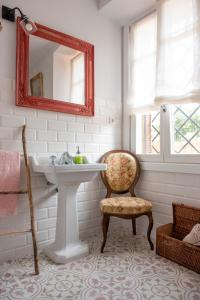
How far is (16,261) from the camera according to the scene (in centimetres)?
173

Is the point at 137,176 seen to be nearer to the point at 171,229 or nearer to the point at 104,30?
the point at 171,229

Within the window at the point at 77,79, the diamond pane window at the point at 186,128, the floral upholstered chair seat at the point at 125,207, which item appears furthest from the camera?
the window at the point at 77,79

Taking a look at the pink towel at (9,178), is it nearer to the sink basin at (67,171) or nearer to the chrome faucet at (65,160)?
the sink basin at (67,171)

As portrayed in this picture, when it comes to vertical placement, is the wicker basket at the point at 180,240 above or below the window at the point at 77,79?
below

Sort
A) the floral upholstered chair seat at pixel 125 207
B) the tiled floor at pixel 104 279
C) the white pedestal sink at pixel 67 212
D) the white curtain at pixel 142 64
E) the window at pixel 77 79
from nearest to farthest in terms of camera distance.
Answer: the tiled floor at pixel 104 279 < the white pedestal sink at pixel 67 212 < the floral upholstered chair seat at pixel 125 207 < the window at pixel 77 79 < the white curtain at pixel 142 64

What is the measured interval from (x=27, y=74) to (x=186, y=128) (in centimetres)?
148

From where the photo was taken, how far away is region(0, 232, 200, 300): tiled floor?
4.29 feet

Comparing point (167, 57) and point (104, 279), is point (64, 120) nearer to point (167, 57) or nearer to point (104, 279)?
point (167, 57)

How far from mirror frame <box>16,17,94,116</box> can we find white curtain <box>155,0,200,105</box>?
2.22 ft

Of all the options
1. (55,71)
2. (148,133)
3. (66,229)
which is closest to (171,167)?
(148,133)

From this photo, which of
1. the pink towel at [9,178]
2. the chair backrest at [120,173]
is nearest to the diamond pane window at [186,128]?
the chair backrest at [120,173]

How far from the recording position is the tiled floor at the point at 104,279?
4.29ft

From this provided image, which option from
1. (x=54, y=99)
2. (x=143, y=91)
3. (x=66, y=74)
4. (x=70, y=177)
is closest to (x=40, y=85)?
(x=54, y=99)

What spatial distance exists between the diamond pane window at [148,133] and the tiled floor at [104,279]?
1.02 m
